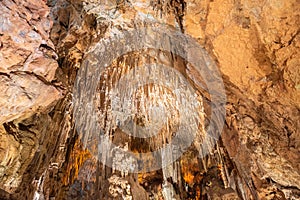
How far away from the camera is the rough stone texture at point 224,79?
2609mm

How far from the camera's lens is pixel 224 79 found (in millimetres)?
3381

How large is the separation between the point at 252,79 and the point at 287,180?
123cm

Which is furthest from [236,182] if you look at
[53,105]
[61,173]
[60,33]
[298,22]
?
[60,33]

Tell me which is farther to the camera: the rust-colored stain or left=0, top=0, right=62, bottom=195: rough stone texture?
the rust-colored stain

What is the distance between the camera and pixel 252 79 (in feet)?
9.74

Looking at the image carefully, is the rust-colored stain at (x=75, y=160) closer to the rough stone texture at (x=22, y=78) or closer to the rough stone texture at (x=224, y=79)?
the rough stone texture at (x=224, y=79)

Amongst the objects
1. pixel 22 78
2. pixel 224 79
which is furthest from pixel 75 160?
pixel 224 79

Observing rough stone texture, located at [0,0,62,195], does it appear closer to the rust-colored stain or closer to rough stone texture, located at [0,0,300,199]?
rough stone texture, located at [0,0,300,199]

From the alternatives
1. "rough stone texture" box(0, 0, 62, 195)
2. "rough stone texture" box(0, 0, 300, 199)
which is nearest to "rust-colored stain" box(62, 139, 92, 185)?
"rough stone texture" box(0, 0, 300, 199)

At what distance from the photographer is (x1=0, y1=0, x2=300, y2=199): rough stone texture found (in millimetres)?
2609

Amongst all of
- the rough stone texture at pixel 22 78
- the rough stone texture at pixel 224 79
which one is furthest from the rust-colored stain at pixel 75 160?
the rough stone texture at pixel 22 78

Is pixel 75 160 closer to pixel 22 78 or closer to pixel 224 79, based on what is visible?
pixel 22 78

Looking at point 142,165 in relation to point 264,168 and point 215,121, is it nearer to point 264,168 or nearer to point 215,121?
point 215,121

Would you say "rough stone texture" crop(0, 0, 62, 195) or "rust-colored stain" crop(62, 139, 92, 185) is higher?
"rough stone texture" crop(0, 0, 62, 195)
